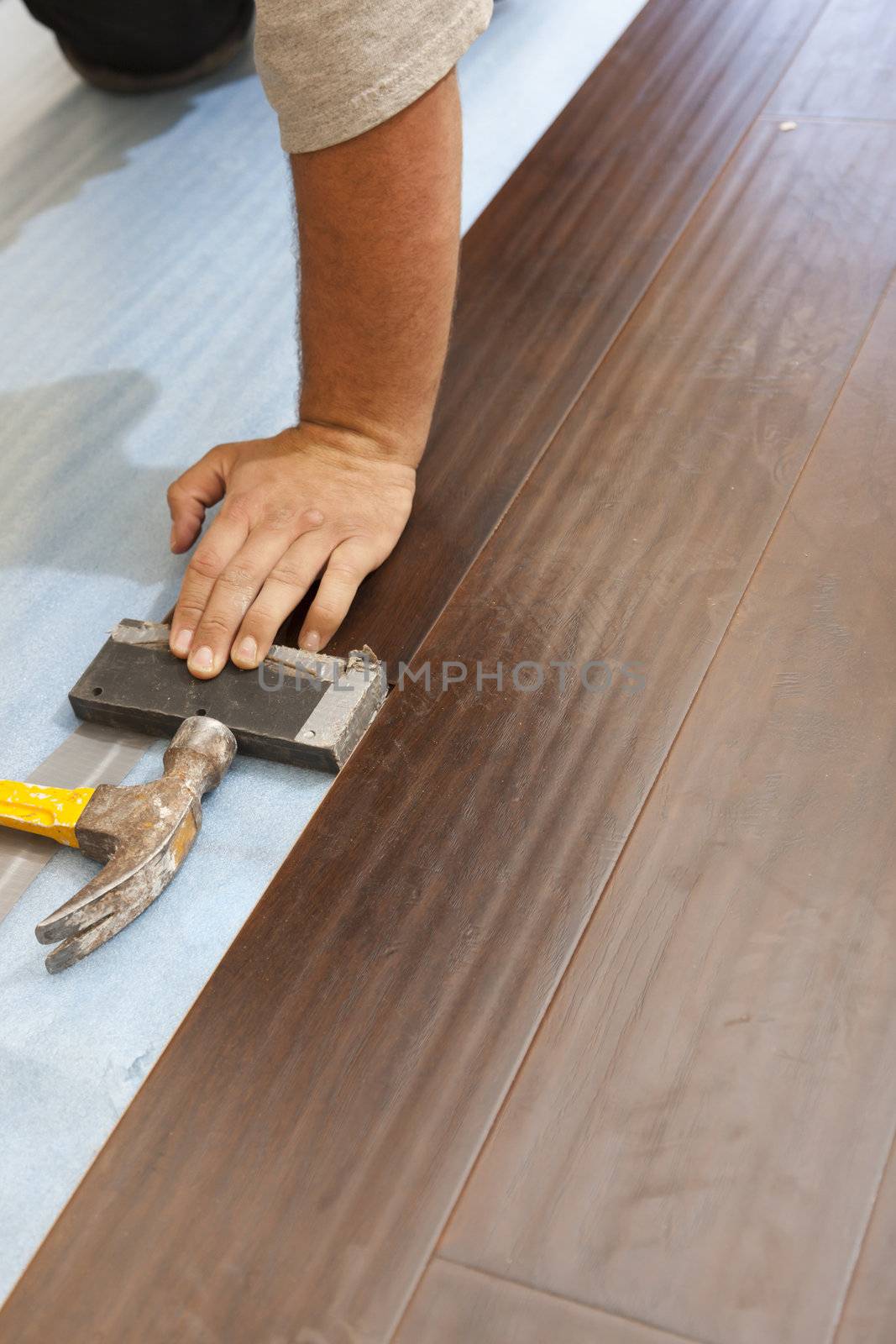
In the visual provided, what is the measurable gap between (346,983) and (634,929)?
28 centimetres

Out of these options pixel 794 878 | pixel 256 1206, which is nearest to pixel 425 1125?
pixel 256 1206

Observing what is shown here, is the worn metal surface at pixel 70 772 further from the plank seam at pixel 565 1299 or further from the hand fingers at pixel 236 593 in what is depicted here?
the plank seam at pixel 565 1299

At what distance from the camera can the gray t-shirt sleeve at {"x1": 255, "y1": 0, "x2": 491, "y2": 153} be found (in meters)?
1.22

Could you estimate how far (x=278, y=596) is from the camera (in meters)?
1.36

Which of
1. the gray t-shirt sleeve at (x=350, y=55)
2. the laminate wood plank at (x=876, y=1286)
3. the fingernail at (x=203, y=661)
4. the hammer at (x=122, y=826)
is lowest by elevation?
the laminate wood plank at (x=876, y=1286)

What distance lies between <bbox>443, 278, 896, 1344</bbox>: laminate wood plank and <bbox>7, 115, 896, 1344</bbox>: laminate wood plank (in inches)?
1.7

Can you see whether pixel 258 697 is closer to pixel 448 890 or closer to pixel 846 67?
pixel 448 890

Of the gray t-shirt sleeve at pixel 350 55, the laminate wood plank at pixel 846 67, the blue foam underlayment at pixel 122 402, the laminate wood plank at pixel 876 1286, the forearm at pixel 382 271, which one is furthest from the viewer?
the laminate wood plank at pixel 846 67

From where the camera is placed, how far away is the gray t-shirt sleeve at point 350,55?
1.22 m

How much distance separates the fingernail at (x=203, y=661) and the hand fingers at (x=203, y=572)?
0.09ft

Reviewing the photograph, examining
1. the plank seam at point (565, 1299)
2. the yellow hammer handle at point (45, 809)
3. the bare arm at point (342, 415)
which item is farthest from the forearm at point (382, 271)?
the plank seam at point (565, 1299)

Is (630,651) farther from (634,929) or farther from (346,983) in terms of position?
(346,983)

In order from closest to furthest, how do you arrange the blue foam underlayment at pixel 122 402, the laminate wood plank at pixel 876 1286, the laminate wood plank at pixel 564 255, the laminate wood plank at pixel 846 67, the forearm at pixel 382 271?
1. the laminate wood plank at pixel 876 1286
2. the blue foam underlayment at pixel 122 402
3. the forearm at pixel 382 271
4. the laminate wood plank at pixel 564 255
5. the laminate wood plank at pixel 846 67

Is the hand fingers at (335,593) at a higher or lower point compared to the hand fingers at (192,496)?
lower
